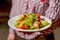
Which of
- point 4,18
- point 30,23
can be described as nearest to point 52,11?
point 30,23

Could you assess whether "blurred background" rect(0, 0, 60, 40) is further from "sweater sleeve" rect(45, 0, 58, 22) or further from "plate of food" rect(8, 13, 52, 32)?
"plate of food" rect(8, 13, 52, 32)

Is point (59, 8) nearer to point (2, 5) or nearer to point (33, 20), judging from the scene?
point (33, 20)

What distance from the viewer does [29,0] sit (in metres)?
0.89

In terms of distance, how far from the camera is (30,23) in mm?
732

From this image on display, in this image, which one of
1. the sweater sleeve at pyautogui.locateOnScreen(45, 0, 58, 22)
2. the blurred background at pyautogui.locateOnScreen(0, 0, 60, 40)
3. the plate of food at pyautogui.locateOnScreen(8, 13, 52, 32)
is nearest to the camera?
the plate of food at pyautogui.locateOnScreen(8, 13, 52, 32)

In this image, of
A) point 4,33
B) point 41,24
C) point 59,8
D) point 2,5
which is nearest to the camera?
point 41,24

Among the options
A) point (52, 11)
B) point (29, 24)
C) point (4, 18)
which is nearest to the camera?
point (29, 24)

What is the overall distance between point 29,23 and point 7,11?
4.61 feet

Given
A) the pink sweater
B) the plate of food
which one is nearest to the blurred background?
the pink sweater

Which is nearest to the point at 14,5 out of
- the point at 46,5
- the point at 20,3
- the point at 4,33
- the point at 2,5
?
the point at 20,3

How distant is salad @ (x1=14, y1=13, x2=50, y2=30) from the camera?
2.33ft

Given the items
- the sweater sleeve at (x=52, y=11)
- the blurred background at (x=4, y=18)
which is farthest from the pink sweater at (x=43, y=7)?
the blurred background at (x=4, y=18)

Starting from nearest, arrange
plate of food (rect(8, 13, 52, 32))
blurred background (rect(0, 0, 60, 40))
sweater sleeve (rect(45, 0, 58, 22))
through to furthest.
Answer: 1. plate of food (rect(8, 13, 52, 32))
2. sweater sleeve (rect(45, 0, 58, 22))
3. blurred background (rect(0, 0, 60, 40))

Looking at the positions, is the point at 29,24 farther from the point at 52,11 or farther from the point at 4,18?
the point at 4,18
